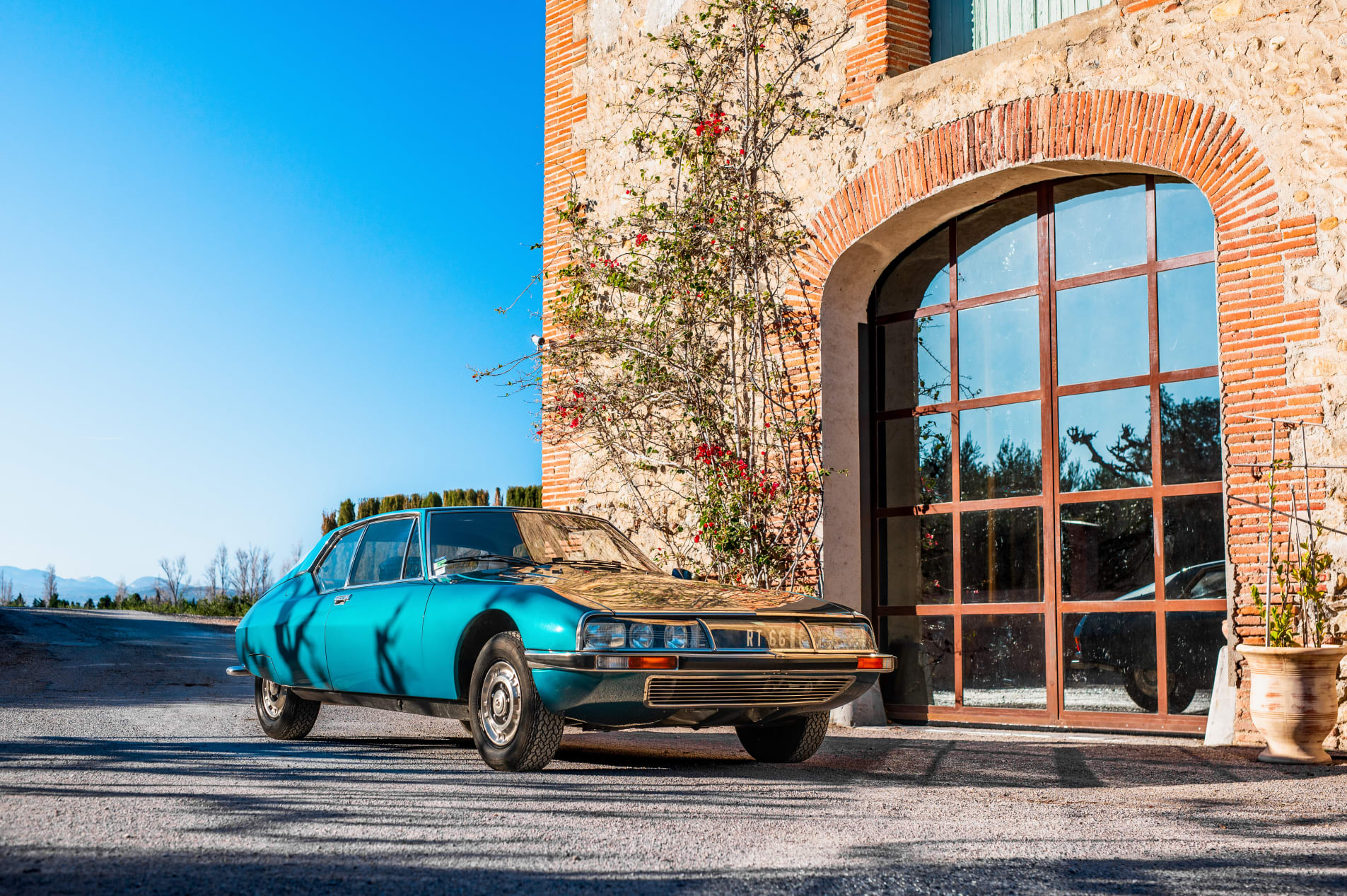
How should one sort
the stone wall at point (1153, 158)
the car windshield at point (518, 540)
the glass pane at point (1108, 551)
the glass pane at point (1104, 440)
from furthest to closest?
1. the glass pane at point (1104, 440)
2. the glass pane at point (1108, 551)
3. the stone wall at point (1153, 158)
4. the car windshield at point (518, 540)

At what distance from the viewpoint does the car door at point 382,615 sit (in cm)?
681

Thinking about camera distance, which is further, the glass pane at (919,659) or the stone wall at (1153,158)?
the glass pane at (919,659)

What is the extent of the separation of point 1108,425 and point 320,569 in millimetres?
5546

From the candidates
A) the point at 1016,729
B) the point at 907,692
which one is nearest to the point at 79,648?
the point at 907,692

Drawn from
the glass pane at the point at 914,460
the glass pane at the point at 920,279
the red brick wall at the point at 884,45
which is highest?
the red brick wall at the point at 884,45

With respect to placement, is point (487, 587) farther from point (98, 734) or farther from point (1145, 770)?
point (1145, 770)

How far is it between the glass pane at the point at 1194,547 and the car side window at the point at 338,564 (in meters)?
5.38

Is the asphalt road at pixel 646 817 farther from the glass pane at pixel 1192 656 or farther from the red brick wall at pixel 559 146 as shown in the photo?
the red brick wall at pixel 559 146

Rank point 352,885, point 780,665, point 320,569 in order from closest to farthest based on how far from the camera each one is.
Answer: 1. point 352,885
2. point 780,665
3. point 320,569

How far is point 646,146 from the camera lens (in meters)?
12.1

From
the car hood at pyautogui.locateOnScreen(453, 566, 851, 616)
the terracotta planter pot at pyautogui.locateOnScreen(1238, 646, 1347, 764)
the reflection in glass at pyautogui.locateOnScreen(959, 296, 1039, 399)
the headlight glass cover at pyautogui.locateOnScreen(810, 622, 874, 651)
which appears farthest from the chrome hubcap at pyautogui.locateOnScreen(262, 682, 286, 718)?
the terracotta planter pot at pyautogui.locateOnScreen(1238, 646, 1347, 764)

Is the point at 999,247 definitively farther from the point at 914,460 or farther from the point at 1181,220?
the point at 914,460

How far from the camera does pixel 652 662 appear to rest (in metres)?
5.79

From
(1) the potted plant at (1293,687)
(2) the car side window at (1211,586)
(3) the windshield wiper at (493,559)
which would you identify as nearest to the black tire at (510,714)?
(3) the windshield wiper at (493,559)
